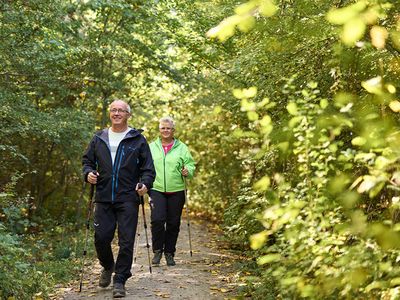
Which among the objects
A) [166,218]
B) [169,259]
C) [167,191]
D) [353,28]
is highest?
[353,28]

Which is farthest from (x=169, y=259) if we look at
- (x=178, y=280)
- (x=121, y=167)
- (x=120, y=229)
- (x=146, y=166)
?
(x=121, y=167)

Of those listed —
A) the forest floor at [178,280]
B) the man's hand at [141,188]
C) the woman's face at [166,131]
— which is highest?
the woman's face at [166,131]

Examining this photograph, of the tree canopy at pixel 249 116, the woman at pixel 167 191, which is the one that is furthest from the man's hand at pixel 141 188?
the woman at pixel 167 191

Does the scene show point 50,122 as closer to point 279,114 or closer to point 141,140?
point 141,140

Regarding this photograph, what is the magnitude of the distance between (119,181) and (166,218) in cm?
221

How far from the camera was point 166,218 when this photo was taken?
8.46 m

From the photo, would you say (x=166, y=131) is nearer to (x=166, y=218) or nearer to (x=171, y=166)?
(x=171, y=166)

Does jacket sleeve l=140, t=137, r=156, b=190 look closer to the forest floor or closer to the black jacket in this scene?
the black jacket

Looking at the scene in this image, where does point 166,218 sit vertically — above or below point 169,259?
above

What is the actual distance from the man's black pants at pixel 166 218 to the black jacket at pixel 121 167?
180cm

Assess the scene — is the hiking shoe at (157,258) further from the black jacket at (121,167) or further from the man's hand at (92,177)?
the man's hand at (92,177)

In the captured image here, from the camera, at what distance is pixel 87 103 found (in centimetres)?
1339

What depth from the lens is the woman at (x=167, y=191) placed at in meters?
8.38

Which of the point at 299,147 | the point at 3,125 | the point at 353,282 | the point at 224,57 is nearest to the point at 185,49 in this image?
the point at 224,57
